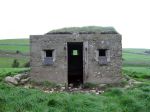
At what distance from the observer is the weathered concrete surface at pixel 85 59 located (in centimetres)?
2500

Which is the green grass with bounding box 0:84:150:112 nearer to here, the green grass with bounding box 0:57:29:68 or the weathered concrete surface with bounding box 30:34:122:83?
the weathered concrete surface with bounding box 30:34:122:83

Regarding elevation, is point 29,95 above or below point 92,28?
below

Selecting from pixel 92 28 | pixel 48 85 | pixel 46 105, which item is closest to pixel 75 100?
pixel 46 105

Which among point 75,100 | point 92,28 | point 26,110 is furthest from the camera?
point 92,28

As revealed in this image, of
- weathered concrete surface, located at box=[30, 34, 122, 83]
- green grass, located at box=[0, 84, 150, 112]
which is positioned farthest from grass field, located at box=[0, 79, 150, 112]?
weathered concrete surface, located at box=[30, 34, 122, 83]

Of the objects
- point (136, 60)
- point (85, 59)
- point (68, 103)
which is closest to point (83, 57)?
point (85, 59)

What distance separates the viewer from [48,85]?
81.3 ft

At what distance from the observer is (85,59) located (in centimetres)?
2503

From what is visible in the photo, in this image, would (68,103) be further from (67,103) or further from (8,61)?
(8,61)

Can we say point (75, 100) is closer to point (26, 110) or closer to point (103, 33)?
point (26, 110)

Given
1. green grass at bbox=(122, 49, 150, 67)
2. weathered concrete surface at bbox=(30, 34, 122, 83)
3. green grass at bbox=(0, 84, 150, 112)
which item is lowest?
green grass at bbox=(122, 49, 150, 67)

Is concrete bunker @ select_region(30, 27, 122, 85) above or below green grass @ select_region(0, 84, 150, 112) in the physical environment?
above

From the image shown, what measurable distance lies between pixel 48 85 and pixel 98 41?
4690 millimetres

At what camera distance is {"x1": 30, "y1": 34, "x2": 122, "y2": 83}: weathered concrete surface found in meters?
25.0
